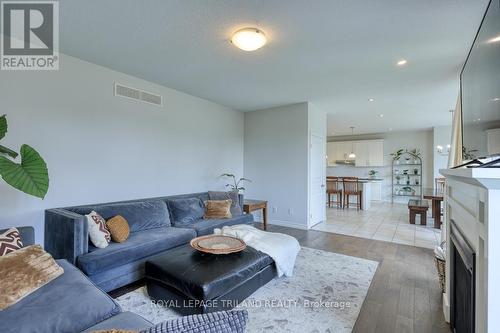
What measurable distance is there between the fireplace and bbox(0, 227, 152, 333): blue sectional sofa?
1.65 meters

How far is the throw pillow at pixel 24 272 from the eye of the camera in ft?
4.95

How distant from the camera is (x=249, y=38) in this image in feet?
7.87

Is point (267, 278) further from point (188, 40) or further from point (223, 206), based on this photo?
point (188, 40)

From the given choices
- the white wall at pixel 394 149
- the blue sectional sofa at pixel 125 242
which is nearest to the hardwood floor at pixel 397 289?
the blue sectional sofa at pixel 125 242

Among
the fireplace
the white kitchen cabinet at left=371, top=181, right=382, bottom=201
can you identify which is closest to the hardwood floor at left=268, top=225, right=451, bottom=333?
the fireplace

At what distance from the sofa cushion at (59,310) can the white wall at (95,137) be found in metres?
1.65

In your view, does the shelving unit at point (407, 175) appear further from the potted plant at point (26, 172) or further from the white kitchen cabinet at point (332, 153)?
the potted plant at point (26, 172)

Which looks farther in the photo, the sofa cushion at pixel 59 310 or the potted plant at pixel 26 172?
the potted plant at pixel 26 172

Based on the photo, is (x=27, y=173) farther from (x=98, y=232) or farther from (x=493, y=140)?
(x=493, y=140)

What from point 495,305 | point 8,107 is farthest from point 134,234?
point 495,305

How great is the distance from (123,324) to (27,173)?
62.9 inches

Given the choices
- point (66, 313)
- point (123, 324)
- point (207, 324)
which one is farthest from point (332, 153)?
point (207, 324)

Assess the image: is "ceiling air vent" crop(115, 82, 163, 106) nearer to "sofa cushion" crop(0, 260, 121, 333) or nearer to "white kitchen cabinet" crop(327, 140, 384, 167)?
"sofa cushion" crop(0, 260, 121, 333)

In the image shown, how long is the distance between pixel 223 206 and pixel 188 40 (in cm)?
251
